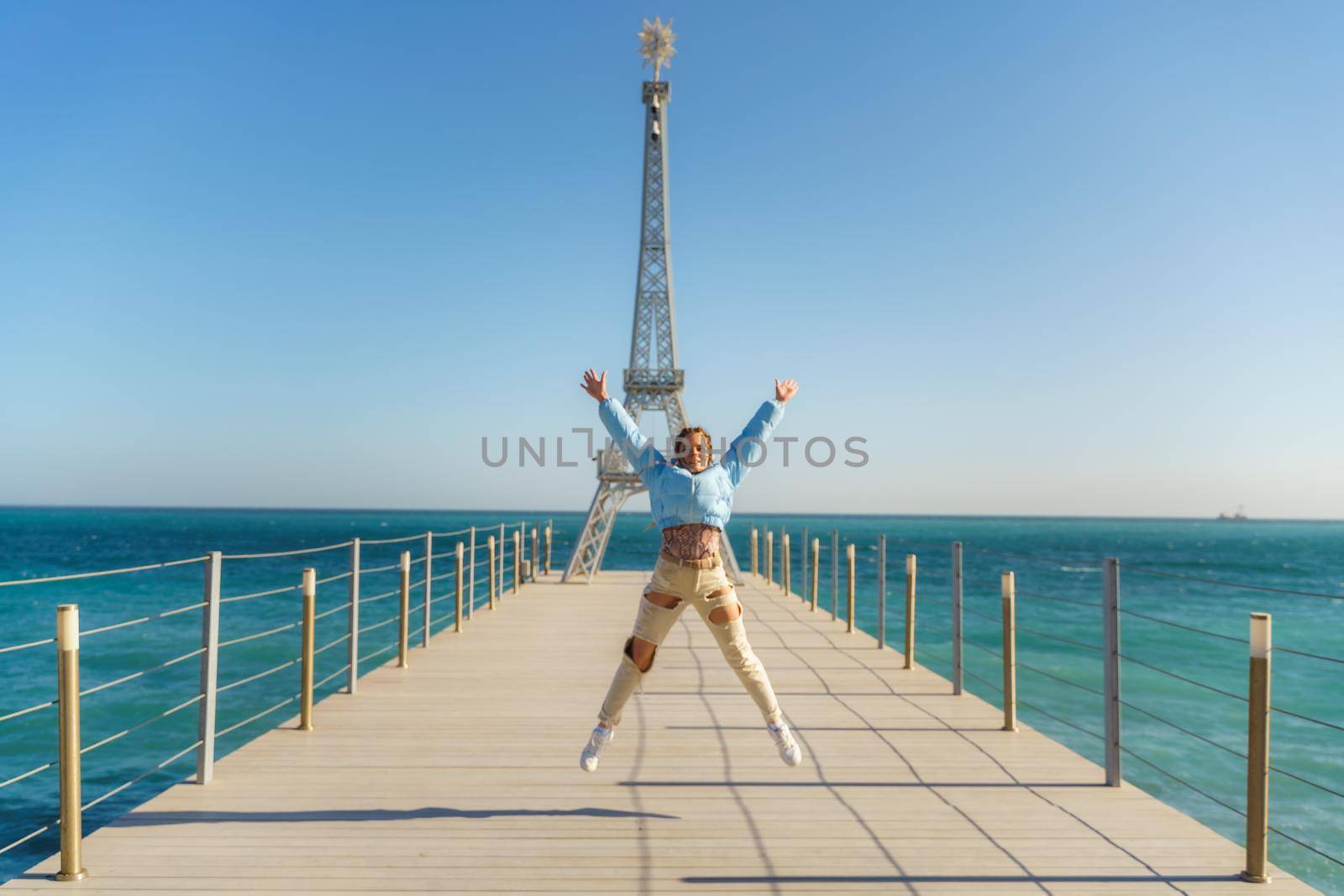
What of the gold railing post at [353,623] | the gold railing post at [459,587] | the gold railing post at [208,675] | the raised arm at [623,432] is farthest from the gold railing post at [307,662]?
the gold railing post at [459,587]

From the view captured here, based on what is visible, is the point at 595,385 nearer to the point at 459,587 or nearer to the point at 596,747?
the point at 596,747

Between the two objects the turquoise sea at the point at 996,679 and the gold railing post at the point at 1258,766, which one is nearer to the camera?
the gold railing post at the point at 1258,766

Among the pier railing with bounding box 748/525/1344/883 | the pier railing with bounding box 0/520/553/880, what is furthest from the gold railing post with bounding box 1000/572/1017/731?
the pier railing with bounding box 0/520/553/880

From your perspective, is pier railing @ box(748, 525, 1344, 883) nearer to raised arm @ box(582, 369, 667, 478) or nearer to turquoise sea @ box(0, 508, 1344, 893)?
turquoise sea @ box(0, 508, 1344, 893)

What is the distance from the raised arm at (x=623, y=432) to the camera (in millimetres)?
3938

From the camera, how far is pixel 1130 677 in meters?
16.4

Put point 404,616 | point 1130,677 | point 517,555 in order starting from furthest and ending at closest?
point 1130,677, point 517,555, point 404,616

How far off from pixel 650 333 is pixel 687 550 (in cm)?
1529

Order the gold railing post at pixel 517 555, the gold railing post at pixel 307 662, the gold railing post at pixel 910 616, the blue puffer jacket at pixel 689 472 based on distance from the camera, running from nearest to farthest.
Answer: the blue puffer jacket at pixel 689 472 < the gold railing post at pixel 307 662 < the gold railing post at pixel 910 616 < the gold railing post at pixel 517 555

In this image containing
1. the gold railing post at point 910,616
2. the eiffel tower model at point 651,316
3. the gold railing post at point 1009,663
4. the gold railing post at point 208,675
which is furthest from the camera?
the eiffel tower model at point 651,316

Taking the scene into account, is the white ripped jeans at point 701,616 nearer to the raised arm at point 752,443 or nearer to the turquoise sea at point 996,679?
the raised arm at point 752,443

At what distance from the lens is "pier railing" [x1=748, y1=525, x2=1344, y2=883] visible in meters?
3.27

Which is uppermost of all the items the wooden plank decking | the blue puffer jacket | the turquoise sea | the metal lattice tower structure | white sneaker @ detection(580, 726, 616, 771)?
the metal lattice tower structure

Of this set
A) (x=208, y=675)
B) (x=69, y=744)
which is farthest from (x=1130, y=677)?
(x=69, y=744)
